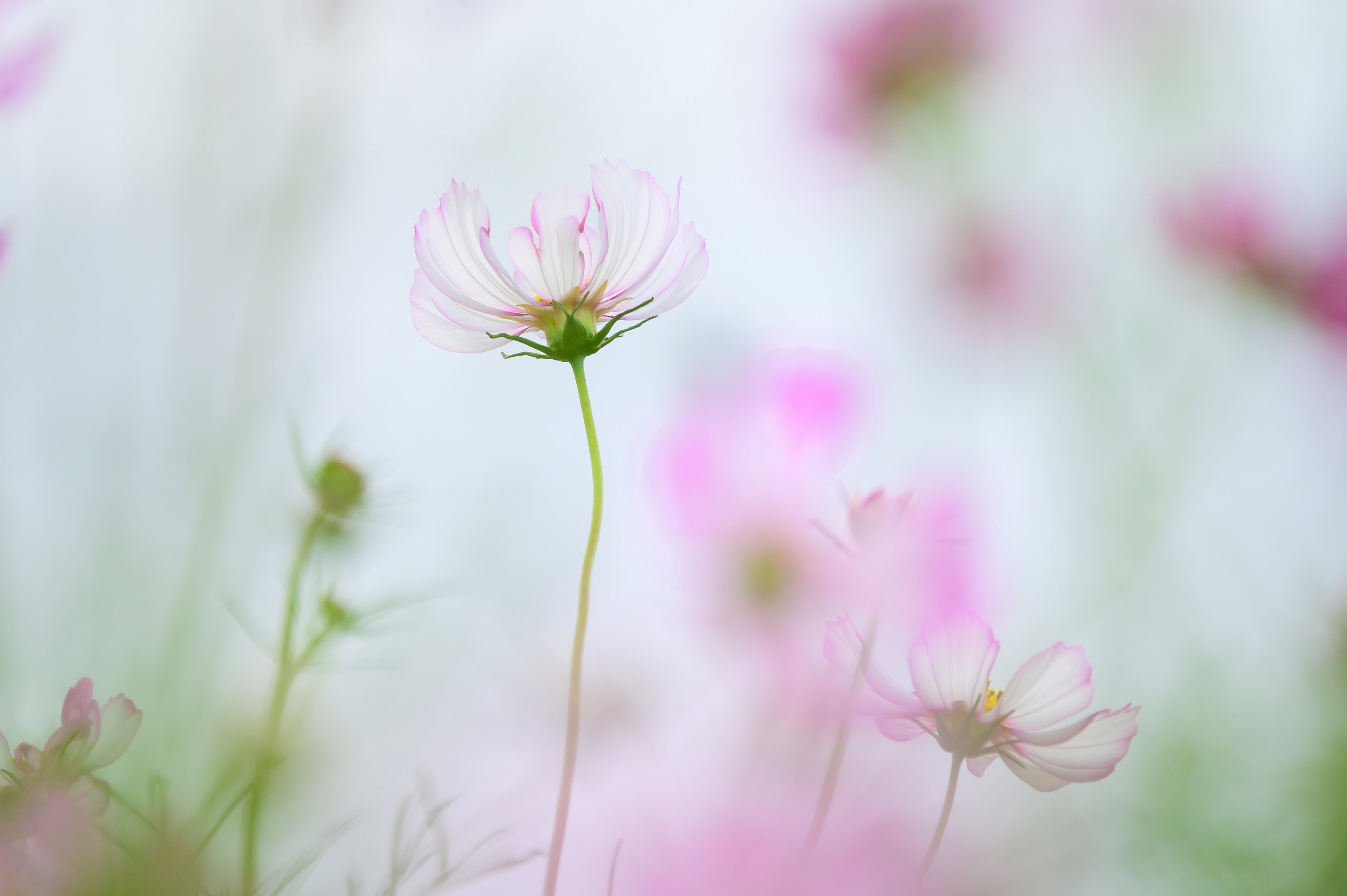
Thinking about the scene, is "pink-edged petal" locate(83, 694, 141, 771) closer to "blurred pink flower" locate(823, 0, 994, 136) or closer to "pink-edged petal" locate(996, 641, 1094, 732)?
"pink-edged petal" locate(996, 641, 1094, 732)

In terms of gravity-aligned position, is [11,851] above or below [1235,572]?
below

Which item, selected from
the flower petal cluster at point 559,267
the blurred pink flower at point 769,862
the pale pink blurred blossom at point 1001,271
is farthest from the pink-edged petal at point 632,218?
the pale pink blurred blossom at point 1001,271

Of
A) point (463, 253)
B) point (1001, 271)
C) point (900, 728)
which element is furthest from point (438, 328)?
point (1001, 271)

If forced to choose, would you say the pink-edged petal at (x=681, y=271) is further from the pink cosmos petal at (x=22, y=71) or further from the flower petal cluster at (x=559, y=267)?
the pink cosmos petal at (x=22, y=71)

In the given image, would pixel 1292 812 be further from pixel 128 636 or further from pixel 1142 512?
pixel 128 636

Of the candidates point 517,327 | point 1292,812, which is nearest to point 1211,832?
point 1292,812

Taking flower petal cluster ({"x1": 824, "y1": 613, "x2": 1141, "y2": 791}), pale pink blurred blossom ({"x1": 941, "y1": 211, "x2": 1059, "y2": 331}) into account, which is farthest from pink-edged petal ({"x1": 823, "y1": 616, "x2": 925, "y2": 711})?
pale pink blurred blossom ({"x1": 941, "y1": 211, "x2": 1059, "y2": 331})

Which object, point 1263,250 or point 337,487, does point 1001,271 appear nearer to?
point 1263,250
